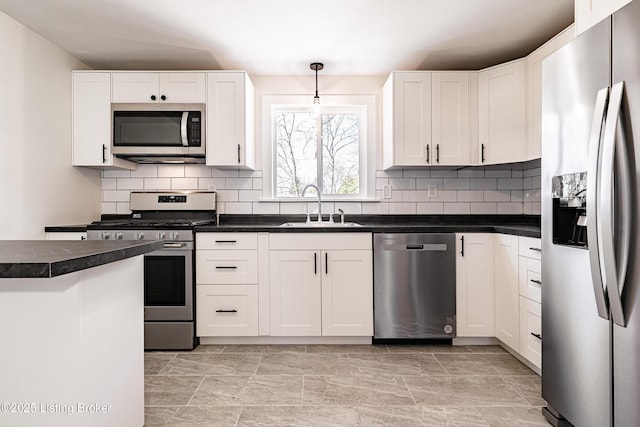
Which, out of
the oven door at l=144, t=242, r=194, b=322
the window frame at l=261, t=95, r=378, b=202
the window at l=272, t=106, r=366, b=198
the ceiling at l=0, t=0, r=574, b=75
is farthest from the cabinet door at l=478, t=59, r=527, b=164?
the oven door at l=144, t=242, r=194, b=322

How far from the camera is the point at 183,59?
3.26m

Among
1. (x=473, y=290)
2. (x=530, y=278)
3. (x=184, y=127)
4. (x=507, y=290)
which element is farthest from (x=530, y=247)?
(x=184, y=127)

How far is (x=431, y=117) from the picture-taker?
127 inches

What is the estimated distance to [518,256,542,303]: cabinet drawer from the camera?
7.73ft

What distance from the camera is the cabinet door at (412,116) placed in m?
3.21

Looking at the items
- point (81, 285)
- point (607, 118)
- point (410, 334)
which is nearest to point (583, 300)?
point (607, 118)

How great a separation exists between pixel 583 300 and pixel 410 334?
58.4 inches

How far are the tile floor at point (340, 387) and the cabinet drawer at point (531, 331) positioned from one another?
0.14 m

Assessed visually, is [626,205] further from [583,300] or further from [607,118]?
[583,300]

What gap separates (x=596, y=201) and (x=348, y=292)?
5.98 feet

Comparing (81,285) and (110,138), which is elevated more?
(110,138)

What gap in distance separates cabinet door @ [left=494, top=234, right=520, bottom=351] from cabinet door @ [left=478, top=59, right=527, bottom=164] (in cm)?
69

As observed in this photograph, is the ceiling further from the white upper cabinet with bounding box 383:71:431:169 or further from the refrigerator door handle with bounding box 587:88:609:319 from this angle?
the refrigerator door handle with bounding box 587:88:609:319

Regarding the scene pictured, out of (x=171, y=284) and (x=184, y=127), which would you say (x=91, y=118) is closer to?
(x=184, y=127)
